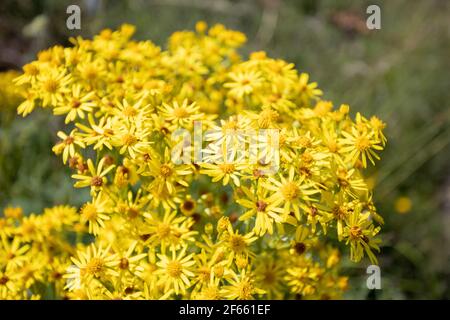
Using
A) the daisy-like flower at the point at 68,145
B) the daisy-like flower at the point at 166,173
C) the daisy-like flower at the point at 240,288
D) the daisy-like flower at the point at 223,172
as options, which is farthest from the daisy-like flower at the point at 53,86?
the daisy-like flower at the point at 240,288

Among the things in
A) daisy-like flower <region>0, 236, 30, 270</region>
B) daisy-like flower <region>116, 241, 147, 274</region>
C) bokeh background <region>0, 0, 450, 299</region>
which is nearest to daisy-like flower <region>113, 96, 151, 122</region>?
daisy-like flower <region>116, 241, 147, 274</region>

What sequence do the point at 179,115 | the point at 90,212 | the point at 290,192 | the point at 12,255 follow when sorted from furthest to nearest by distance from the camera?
the point at 12,255 → the point at 179,115 → the point at 90,212 → the point at 290,192

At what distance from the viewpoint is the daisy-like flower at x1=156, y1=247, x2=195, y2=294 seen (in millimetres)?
2600

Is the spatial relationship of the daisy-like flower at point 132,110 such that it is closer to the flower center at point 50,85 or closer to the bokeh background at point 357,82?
the flower center at point 50,85

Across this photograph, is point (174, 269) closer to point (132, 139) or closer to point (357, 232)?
point (132, 139)

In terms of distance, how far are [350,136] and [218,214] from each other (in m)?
0.80

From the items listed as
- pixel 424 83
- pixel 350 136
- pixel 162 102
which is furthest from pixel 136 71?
pixel 424 83

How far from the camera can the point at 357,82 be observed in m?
5.88

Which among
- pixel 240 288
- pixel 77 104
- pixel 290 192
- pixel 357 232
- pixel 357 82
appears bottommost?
pixel 240 288

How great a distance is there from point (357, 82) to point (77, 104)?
3.72 meters

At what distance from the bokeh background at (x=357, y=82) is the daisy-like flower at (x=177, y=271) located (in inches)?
67.7

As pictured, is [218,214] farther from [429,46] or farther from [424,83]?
[429,46]

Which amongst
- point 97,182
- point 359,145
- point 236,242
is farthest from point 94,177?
point 359,145

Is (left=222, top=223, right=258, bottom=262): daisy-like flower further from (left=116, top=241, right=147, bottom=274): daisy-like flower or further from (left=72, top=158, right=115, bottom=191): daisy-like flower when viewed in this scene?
(left=72, top=158, right=115, bottom=191): daisy-like flower
